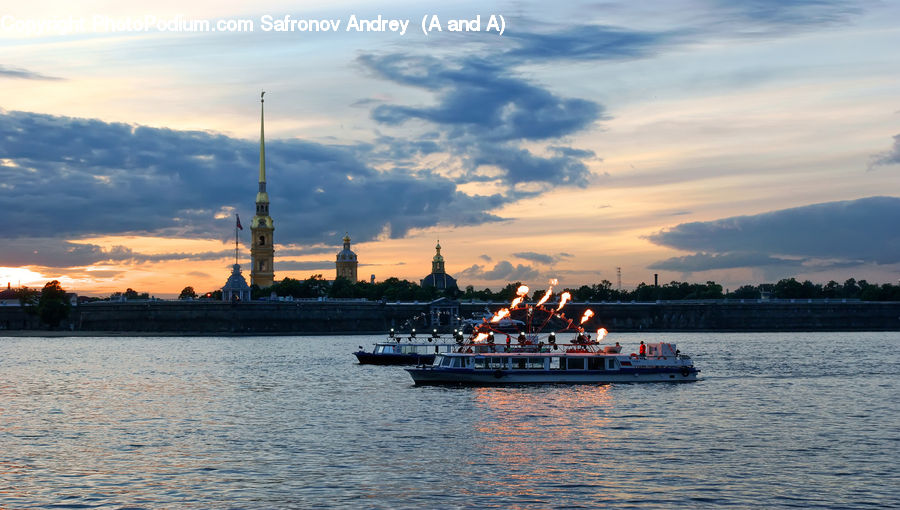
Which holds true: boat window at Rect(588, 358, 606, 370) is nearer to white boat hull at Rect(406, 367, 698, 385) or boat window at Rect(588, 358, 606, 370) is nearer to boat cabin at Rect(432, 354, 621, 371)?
boat cabin at Rect(432, 354, 621, 371)

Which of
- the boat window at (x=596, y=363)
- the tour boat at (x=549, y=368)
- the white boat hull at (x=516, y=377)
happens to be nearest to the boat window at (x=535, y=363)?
the tour boat at (x=549, y=368)

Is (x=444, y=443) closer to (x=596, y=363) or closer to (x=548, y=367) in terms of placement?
(x=548, y=367)

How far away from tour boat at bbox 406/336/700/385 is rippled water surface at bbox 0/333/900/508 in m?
1.28

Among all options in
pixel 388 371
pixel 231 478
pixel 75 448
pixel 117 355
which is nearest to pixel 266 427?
pixel 75 448

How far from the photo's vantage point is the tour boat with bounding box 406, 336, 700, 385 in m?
78.8

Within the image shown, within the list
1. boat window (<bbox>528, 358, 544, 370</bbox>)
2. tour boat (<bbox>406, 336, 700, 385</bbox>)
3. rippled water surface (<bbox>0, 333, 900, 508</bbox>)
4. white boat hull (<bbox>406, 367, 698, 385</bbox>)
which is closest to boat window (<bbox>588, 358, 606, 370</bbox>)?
tour boat (<bbox>406, 336, 700, 385</bbox>)

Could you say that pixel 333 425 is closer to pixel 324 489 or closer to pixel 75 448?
pixel 75 448

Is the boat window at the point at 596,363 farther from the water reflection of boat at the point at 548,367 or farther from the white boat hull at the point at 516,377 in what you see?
the white boat hull at the point at 516,377

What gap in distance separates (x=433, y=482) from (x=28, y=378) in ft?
212

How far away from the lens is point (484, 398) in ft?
233

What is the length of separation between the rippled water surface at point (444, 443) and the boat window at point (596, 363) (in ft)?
7.13

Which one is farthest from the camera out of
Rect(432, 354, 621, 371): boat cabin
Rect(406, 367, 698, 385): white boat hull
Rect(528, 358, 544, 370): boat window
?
Rect(528, 358, 544, 370): boat window

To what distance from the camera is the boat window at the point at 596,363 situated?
79.7 meters

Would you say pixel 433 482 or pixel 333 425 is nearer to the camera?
pixel 433 482
